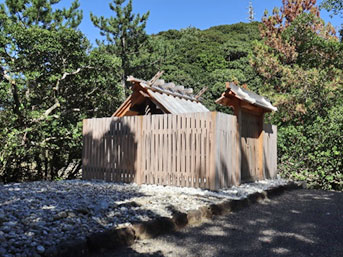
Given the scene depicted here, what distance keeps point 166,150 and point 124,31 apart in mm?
14182

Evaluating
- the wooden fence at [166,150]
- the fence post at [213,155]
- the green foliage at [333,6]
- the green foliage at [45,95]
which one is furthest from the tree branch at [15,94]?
the green foliage at [333,6]

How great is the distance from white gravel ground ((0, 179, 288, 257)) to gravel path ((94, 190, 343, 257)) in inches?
17.2

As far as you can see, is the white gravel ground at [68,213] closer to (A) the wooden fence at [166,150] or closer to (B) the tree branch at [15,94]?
(A) the wooden fence at [166,150]

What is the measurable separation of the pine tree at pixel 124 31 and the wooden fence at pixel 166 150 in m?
11.5

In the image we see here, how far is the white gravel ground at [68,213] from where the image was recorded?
2.75 meters

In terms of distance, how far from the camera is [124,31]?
62.0 ft

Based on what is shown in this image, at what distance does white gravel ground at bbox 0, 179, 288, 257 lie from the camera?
2749 mm

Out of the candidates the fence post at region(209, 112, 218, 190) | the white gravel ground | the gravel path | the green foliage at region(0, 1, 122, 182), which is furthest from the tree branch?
the gravel path

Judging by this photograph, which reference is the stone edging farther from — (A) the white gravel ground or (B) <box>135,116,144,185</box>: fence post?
(B) <box>135,116,144,185</box>: fence post

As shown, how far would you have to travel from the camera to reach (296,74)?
1310 cm

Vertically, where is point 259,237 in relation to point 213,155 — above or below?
below

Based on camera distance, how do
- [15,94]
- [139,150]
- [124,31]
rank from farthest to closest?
[124,31] → [15,94] → [139,150]

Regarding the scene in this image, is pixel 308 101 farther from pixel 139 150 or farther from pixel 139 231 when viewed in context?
pixel 139 231

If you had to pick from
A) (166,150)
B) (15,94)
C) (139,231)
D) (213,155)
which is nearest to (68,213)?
(139,231)
